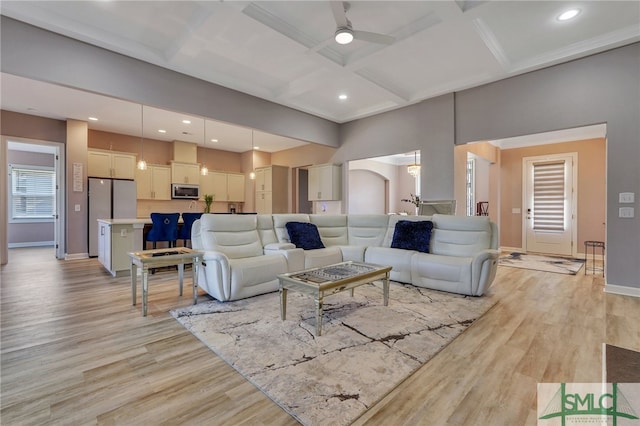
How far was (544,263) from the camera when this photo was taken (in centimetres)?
564

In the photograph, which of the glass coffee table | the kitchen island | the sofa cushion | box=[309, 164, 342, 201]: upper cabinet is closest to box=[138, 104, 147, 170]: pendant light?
the kitchen island

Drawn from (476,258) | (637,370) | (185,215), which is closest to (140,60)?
(185,215)

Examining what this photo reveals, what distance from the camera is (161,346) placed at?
2250 millimetres

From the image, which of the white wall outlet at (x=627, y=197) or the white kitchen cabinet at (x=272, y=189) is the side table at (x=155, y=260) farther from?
the white wall outlet at (x=627, y=197)

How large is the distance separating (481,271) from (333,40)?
3.11m

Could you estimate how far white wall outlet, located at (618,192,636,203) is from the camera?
3.61 meters

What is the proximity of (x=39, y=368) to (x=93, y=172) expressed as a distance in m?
5.88

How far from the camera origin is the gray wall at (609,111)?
3.60 m

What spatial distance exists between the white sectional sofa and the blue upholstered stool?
5.25 feet

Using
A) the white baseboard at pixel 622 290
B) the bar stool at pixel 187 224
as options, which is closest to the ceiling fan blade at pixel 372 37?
the bar stool at pixel 187 224

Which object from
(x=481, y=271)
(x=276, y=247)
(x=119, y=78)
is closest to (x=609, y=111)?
(x=481, y=271)

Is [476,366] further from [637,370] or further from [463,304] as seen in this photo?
[463,304]

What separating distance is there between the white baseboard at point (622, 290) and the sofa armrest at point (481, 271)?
Answer: 5.60 ft

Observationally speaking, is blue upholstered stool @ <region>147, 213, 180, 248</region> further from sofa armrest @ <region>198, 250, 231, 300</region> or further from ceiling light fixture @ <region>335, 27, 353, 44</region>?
ceiling light fixture @ <region>335, 27, 353, 44</region>
